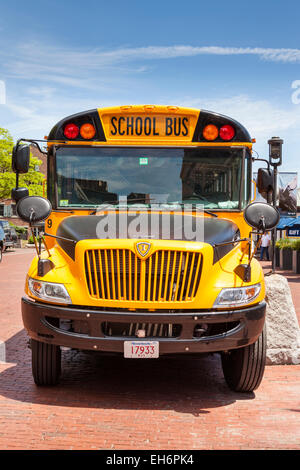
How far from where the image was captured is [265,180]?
6.23 m

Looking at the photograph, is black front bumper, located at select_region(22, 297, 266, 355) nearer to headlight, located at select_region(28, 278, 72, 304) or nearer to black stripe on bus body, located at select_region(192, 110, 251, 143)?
headlight, located at select_region(28, 278, 72, 304)

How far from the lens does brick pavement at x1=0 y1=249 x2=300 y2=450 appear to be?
400 centimetres

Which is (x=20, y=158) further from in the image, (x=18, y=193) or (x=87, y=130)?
(x=87, y=130)

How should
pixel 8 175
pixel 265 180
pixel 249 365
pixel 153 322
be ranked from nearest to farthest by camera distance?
pixel 153 322, pixel 249 365, pixel 265 180, pixel 8 175

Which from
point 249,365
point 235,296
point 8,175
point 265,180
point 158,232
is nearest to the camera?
point 235,296

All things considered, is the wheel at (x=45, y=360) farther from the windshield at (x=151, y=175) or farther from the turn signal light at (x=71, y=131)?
the turn signal light at (x=71, y=131)

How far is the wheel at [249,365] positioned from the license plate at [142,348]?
2.88 ft

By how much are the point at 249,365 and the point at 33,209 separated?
93.8 inches

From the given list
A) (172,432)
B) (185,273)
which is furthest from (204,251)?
(172,432)

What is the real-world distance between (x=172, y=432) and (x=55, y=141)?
3.22 m

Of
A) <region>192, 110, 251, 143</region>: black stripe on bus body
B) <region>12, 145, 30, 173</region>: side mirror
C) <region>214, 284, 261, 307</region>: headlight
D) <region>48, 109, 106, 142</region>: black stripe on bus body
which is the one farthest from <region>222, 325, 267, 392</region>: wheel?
<region>12, 145, 30, 173</region>: side mirror

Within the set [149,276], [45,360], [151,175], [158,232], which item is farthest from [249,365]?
[151,175]

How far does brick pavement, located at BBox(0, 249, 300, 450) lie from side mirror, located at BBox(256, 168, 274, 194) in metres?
1.98
